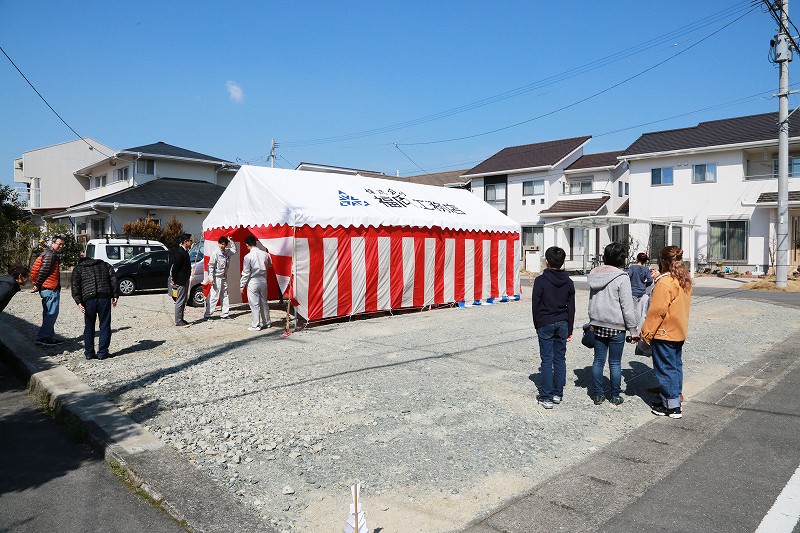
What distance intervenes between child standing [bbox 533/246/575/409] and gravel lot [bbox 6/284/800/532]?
0.23 metres

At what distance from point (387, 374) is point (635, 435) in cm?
294

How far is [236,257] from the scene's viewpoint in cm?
1267

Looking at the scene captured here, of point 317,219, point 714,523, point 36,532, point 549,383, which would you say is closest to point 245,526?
point 36,532

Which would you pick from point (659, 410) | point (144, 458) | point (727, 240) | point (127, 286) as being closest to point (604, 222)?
point (727, 240)

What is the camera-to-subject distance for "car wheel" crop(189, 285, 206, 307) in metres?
13.0

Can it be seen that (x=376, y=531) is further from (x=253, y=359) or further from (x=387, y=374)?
(x=253, y=359)

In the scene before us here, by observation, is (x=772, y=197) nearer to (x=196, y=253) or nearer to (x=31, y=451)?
(x=196, y=253)

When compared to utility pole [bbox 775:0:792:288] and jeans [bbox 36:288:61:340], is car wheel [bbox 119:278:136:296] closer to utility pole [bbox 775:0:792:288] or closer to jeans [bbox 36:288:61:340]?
jeans [bbox 36:288:61:340]

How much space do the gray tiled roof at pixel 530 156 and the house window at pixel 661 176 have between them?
6097mm

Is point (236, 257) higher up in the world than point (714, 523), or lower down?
higher up

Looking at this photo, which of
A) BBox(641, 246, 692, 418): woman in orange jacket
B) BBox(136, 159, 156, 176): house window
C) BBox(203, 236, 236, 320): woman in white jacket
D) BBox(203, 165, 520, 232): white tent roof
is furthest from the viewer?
BBox(136, 159, 156, 176): house window

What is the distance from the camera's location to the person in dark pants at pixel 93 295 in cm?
724

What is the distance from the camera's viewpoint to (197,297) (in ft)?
43.1

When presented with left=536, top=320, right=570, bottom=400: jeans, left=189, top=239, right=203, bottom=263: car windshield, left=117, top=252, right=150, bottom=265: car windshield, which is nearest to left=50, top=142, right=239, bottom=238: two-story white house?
left=117, top=252, right=150, bottom=265: car windshield
